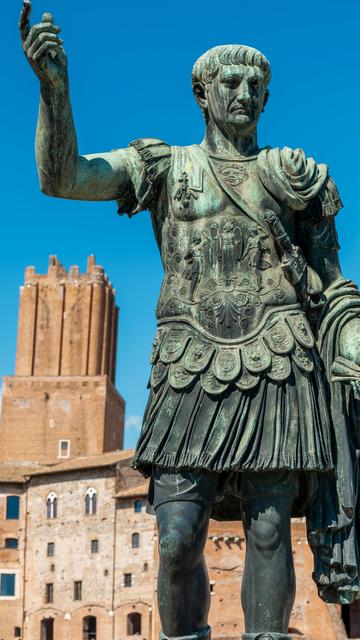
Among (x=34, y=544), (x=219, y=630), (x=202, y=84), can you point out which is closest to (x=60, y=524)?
(x=34, y=544)

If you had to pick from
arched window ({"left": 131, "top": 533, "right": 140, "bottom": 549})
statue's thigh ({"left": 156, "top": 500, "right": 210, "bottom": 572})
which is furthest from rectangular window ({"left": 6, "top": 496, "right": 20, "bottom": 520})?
statue's thigh ({"left": 156, "top": 500, "right": 210, "bottom": 572})

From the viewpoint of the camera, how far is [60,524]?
71.2 m

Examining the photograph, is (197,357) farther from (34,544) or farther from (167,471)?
(34,544)

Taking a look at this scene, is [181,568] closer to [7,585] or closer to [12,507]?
[7,585]

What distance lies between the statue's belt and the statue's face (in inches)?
31.8

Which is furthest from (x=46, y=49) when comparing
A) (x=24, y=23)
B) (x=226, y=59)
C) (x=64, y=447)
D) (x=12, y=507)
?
(x=64, y=447)

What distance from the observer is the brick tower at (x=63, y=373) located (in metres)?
89.4

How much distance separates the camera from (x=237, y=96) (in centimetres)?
519

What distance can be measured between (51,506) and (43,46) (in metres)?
68.6

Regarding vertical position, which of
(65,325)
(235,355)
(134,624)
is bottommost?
(134,624)

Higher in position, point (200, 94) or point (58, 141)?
point (200, 94)

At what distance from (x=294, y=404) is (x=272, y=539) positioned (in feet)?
1.72

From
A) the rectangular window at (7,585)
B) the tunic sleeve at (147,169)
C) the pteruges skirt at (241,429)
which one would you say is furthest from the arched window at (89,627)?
the pteruges skirt at (241,429)

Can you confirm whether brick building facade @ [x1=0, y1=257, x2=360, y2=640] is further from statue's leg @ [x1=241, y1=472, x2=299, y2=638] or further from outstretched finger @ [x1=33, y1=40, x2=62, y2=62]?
outstretched finger @ [x1=33, y1=40, x2=62, y2=62]
